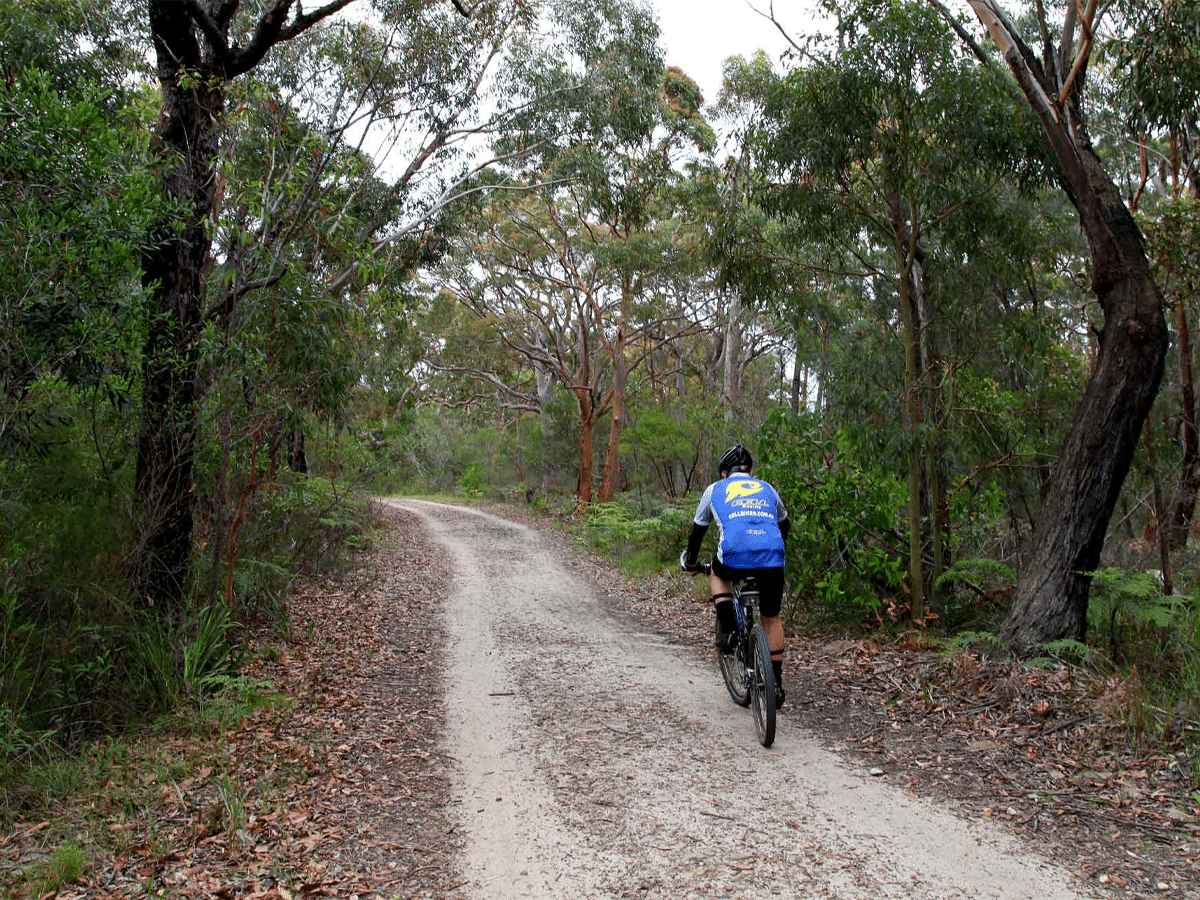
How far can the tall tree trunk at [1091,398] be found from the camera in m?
6.06

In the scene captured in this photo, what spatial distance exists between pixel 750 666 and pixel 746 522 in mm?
929

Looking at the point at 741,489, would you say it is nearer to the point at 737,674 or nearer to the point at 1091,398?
the point at 737,674

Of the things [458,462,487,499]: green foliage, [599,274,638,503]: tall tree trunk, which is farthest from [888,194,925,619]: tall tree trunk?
[458,462,487,499]: green foliage

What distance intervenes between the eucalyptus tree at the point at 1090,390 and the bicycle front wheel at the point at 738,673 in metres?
2.08

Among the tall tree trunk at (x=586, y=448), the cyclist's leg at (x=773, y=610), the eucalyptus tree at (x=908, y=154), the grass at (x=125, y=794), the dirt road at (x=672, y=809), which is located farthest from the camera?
the tall tree trunk at (x=586, y=448)

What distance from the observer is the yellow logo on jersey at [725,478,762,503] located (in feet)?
17.9

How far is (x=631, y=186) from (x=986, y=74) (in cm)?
1193

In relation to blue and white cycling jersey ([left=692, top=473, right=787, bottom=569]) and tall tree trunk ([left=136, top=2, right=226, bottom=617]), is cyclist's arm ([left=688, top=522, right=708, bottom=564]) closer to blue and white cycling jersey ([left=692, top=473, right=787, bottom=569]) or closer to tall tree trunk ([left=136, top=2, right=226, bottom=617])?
blue and white cycling jersey ([left=692, top=473, right=787, bottom=569])

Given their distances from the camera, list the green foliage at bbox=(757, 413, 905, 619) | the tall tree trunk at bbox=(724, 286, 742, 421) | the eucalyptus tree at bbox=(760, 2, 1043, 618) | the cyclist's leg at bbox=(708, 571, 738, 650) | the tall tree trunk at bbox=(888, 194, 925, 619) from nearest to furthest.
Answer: the cyclist's leg at bbox=(708, 571, 738, 650) < the eucalyptus tree at bbox=(760, 2, 1043, 618) < the tall tree trunk at bbox=(888, 194, 925, 619) < the green foliage at bbox=(757, 413, 905, 619) < the tall tree trunk at bbox=(724, 286, 742, 421)

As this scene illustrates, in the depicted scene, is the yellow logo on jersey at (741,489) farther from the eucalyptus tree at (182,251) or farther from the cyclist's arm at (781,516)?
the eucalyptus tree at (182,251)

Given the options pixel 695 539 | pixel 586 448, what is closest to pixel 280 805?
pixel 695 539

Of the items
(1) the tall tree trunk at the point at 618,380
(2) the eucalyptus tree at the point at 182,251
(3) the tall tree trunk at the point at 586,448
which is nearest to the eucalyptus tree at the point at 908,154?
(2) the eucalyptus tree at the point at 182,251

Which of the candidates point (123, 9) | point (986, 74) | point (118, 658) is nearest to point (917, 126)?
point (986, 74)

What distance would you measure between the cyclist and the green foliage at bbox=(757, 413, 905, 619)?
1861 mm
